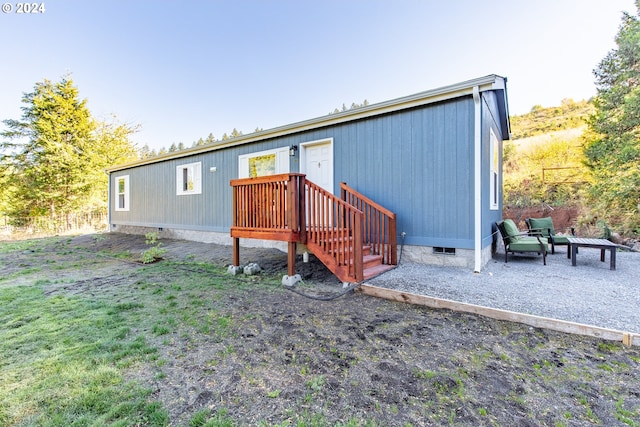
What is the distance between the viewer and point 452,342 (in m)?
2.51

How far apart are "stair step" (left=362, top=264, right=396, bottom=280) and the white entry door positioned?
7.32ft

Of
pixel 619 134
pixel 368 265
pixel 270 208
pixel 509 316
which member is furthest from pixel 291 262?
pixel 619 134

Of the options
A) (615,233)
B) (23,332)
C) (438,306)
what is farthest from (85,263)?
(615,233)

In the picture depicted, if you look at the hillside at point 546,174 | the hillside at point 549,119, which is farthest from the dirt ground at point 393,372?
the hillside at point 549,119

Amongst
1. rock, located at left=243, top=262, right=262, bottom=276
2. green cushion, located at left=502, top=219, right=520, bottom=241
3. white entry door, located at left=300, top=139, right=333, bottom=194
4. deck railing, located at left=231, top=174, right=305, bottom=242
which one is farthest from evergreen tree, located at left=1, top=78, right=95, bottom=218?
green cushion, located at left=502, top=219, right=520, bottom=241

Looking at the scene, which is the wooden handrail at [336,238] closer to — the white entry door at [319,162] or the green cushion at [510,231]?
the white entry door at [319,162]

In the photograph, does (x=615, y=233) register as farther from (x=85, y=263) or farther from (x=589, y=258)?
(x=85, y=263)

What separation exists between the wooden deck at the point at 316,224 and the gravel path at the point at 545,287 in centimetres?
43

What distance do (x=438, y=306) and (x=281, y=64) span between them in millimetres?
14034

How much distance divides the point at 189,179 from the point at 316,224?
6876 mm

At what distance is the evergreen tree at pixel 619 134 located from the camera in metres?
7.67

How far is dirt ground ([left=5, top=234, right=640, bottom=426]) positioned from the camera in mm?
1652

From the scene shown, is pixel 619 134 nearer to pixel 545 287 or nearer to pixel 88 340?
pixel 545 287

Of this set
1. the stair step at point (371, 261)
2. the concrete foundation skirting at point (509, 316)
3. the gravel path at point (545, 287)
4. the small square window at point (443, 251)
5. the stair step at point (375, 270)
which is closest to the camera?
the concrete foundation skirting at point (509, 316)
